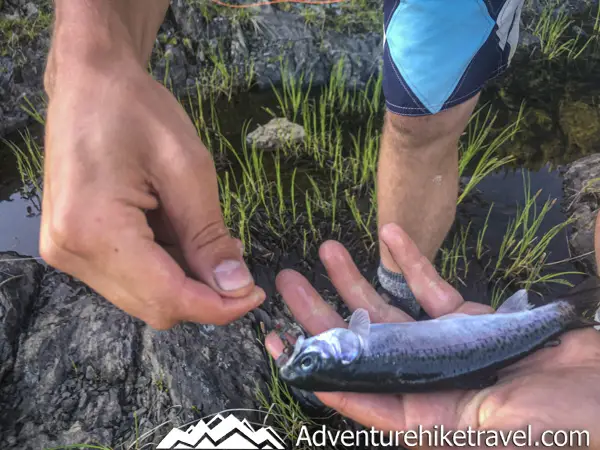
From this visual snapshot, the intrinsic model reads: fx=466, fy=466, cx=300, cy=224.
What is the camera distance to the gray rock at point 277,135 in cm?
389

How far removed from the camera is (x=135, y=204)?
1361 millimetres

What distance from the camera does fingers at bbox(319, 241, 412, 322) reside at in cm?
248

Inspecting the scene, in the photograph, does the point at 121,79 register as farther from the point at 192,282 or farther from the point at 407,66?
the point at 407,66

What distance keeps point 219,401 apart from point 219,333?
0.39 m

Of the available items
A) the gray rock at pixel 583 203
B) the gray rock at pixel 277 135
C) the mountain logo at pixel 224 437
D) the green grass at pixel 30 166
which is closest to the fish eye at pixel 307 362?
the mountain logo at pixel 224 437

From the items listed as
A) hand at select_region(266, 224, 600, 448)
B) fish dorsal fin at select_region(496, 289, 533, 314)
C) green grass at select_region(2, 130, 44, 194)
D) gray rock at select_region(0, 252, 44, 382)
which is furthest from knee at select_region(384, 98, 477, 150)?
green grass at select_region(2, 130, 44, 194)

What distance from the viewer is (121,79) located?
1452 millimetres

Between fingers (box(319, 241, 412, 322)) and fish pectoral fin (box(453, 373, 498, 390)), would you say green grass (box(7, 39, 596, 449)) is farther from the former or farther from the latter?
fish pectoral fin (box(453, 373, 498, 390))

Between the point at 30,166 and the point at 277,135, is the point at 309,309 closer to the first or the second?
the point at 277,135

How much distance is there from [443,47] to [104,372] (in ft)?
7.73

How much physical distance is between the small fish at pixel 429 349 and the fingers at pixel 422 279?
0.75 feet

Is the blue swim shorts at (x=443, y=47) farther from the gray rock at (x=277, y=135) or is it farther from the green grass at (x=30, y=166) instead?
the green grass at (x=30, y=166)

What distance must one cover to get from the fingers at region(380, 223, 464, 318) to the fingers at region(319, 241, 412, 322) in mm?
148

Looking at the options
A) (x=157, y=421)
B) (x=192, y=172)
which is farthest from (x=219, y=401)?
(x=192, y=172)
